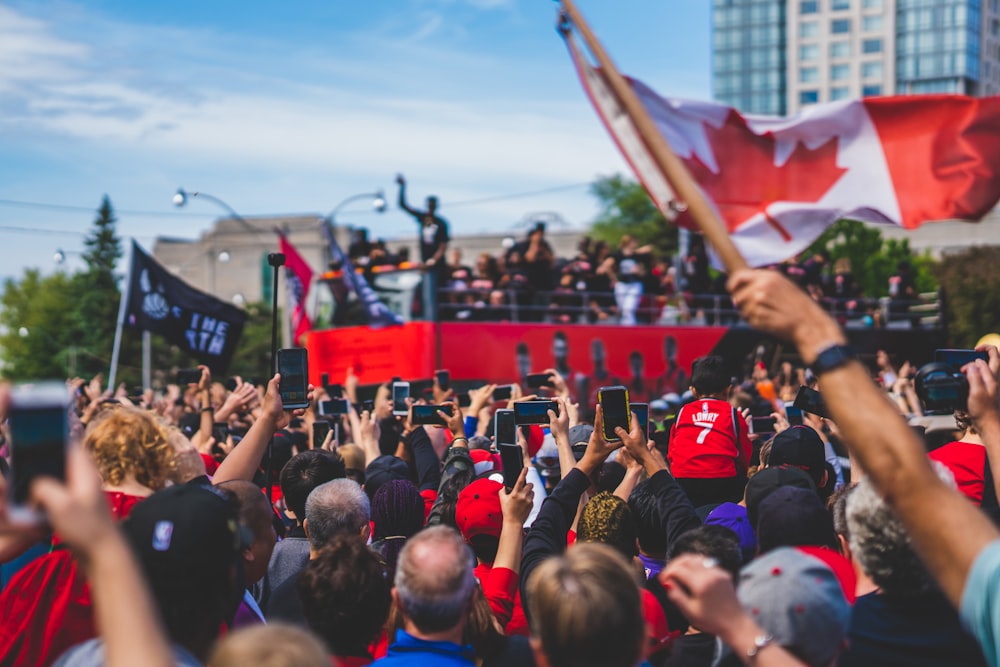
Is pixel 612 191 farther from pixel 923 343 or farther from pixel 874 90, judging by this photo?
pixel 923 343

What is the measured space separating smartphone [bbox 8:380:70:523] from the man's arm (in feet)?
4.63

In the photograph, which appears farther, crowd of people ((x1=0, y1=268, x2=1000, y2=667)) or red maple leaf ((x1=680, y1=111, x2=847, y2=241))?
red maple leaf ((x1=680, y1=111, x2=847, y2=241))

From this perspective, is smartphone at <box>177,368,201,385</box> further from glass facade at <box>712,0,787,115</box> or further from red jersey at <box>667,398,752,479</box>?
glass facade at <box>712,0,787,115</box>

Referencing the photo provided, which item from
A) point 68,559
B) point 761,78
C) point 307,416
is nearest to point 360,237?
point 307,416

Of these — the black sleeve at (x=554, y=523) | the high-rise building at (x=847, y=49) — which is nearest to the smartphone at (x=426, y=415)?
the black sleeve at (x=554, y=523)

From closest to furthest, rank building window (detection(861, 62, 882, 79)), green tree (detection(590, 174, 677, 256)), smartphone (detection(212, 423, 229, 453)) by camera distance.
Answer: smartphone (detection(212, 423, 229, 453)), green tree (detection(590, 174, 677, 256)), building window (detection(861, 62, 882, 79))

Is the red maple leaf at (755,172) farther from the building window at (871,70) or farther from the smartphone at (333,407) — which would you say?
the building window at (871,70)

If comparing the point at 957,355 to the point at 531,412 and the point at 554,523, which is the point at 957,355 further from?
the point at 531,412

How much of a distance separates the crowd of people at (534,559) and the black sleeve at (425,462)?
0.91 metres

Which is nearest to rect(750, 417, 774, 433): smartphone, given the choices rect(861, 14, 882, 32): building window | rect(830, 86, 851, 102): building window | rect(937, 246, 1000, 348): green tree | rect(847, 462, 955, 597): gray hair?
rect(847, 462, 955, 597): gray hair

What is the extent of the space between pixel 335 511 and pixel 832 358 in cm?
266

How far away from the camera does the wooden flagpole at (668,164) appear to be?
Answer: 3078 mm

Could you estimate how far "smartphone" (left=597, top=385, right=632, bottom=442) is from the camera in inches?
194

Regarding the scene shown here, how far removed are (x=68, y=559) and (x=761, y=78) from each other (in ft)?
414
